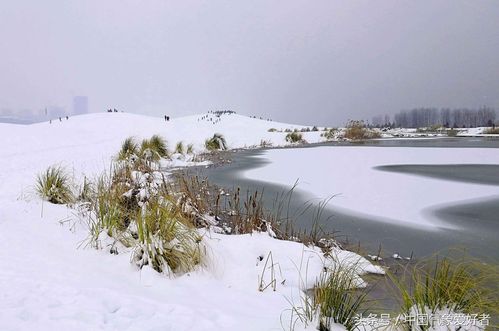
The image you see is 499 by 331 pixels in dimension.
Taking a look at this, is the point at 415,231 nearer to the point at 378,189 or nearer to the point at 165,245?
the point at 378,189

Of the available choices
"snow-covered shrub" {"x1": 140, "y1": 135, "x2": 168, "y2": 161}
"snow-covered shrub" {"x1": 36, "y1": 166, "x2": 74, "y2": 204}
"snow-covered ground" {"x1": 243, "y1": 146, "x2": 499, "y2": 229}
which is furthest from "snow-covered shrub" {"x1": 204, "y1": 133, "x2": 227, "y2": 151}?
"snow-covered shrub" {"x1": 36, "y1": 166, "x2": 74, "y2": 204}

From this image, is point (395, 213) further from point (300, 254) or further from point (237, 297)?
point (237, 297)

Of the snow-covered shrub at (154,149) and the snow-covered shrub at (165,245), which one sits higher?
the snow-covered shrub at (154,149)

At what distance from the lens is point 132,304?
8.19ft

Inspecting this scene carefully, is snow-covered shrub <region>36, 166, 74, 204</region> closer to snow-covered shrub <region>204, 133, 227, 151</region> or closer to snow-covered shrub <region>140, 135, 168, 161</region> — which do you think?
snow-covered shrub <region>140, 135, 168, 161</region>

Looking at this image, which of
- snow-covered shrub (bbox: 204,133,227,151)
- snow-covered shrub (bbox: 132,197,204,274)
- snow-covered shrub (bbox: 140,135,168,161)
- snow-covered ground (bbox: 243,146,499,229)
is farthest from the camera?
snow-covered shrub (bbox: 204,133,227,151)

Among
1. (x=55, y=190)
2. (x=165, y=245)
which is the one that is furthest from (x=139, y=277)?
(x=55, y=190)

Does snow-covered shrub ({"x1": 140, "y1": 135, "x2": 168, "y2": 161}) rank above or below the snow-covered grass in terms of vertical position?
above

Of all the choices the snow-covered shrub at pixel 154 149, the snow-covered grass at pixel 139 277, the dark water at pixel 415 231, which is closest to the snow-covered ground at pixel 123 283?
the snow-covered grass at pixel 139 277

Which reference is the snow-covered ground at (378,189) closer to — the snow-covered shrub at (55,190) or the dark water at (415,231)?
the dark water at (415,231)

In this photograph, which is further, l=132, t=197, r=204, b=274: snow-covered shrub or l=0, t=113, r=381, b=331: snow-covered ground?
l=132, t=197, r=204, b=274: snow-covered shrub

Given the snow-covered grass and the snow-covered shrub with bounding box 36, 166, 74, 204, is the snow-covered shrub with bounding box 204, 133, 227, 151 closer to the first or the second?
the snow-covered shrub with bounding box 36, 166, 74, 204

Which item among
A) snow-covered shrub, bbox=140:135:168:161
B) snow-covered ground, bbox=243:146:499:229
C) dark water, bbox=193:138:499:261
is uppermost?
snow-covered shrub, bbox=140:135:168:161

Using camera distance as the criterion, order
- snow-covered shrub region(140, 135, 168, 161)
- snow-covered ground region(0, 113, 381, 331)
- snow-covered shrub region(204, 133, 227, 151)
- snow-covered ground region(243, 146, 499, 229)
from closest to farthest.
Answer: snow-covered ground region(0, 113, 381, 331), snow-covered ground region(243, 146, 499, 229), snow-covered shrub region(140, 135, 168, 161), snow-covered shrub region(204, 133, 227, 151)
